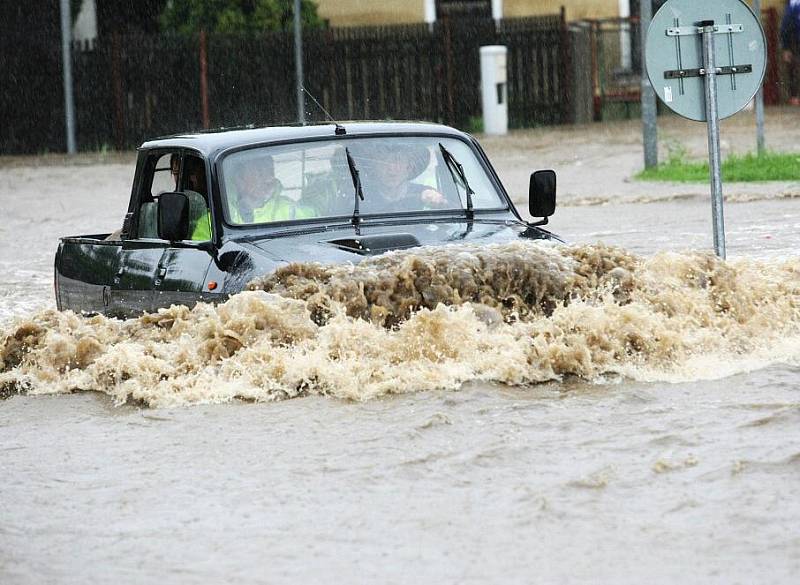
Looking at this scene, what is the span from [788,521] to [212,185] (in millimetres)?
4503

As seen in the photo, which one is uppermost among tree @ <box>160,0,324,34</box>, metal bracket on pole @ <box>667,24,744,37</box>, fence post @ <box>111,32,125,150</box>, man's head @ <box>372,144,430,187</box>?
tree @ <box>160,0,324,34</box>

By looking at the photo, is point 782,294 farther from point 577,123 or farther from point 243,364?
point 577,123

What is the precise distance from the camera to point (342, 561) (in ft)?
17.5

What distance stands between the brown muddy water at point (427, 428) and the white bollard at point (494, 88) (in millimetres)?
22645

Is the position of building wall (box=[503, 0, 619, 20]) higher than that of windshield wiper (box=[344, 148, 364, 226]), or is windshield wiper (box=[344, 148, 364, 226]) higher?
building wall (box=[503, 0, 619, 20])

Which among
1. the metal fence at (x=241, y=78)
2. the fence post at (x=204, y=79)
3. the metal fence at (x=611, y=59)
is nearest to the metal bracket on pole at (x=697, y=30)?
the metal fence at (x=241, y=78)

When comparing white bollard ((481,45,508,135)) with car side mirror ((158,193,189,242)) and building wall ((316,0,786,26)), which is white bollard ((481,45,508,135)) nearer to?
building wall ((316,0,786,26))

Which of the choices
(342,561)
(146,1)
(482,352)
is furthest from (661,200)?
(146,1)

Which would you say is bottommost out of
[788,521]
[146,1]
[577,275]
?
[788,521]

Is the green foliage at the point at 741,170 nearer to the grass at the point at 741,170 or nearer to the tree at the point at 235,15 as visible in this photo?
the grass at the point at 741,170

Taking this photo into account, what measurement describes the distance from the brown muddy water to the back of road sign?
51.8 inches

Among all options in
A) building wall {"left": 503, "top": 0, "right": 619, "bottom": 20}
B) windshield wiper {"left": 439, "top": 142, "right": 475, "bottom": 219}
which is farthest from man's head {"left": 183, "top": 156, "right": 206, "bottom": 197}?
building wall {"left": 503, "top": 0, "right": 619, "bottom": 20}

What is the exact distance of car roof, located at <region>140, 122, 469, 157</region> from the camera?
9.50 m

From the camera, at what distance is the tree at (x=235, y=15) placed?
112 ft
